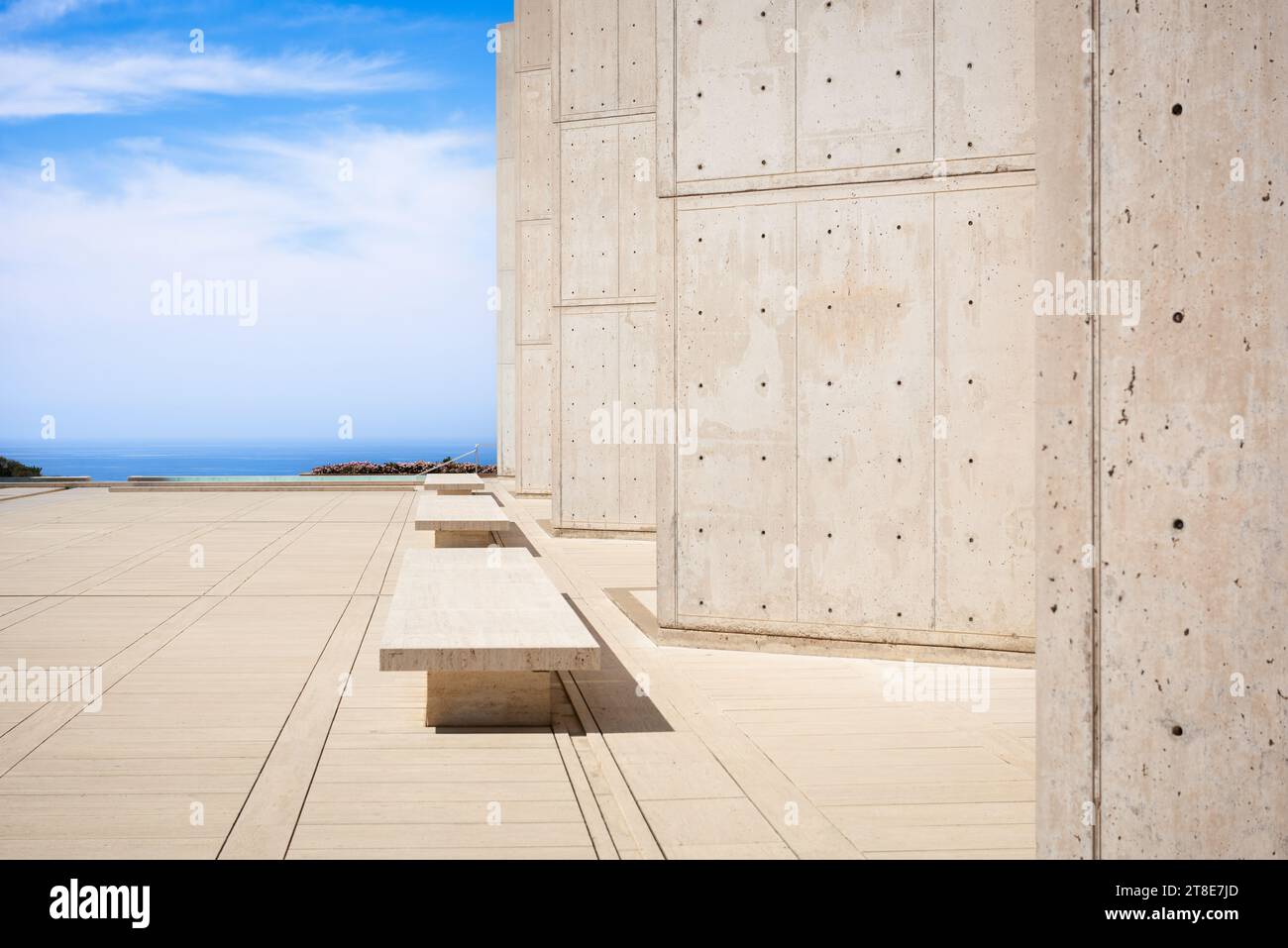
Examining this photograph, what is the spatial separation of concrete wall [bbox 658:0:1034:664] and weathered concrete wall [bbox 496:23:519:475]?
15937mm

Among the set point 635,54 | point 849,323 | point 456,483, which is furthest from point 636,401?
point 849,323

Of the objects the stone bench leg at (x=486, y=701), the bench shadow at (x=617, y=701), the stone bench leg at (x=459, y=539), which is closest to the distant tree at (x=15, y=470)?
the stone bench leg at (x=459, y=539)

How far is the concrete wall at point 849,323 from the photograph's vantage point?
6.35m

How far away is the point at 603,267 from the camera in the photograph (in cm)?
1373

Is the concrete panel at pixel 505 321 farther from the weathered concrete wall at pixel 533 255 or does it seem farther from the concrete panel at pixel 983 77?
the concrete panel at pixel 983 77

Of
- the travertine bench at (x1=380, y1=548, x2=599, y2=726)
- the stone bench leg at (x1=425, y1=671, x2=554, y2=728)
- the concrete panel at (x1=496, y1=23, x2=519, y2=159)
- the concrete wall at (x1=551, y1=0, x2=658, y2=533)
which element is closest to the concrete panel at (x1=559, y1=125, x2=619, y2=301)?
the concrete wall at (x1=551, y1=0, x2=658, y2=533)

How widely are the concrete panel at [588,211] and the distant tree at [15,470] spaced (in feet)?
61.6

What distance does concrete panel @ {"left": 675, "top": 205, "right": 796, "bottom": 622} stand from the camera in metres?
6.73

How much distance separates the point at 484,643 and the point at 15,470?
27356 mm

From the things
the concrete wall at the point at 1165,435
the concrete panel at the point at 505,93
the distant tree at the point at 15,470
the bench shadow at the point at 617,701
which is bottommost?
the bench shadow at the point at 617,701

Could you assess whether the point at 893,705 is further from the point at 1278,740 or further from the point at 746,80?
the point at 746,80
